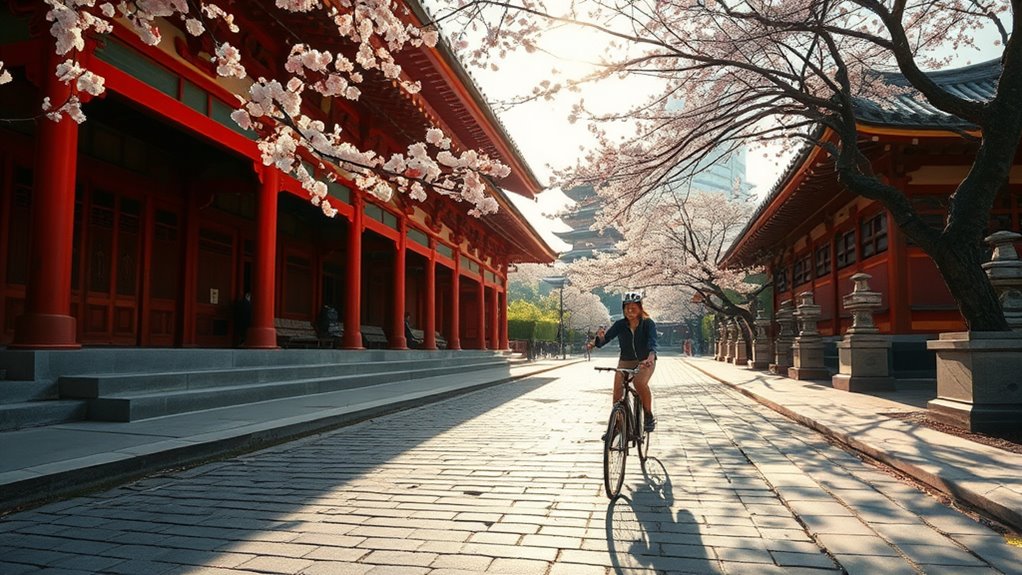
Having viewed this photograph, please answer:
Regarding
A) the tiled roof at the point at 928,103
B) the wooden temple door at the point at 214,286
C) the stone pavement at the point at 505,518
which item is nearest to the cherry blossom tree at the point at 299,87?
the stone pavement at the point at 505,518

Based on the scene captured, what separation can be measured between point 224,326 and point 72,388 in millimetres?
6816

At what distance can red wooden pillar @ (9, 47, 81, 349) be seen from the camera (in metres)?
6.61

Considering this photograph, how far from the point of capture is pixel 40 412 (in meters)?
6.30

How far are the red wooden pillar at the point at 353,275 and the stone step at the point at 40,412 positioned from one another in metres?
7.08

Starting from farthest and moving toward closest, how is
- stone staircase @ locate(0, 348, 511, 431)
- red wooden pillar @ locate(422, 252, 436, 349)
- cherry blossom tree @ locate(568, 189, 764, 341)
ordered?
cherry blossom tree @ locate(568, 189, 764, 341) → red wooden pillar @ locate(422, 252, 436, 349) → stone staircase @ locate(0, 348, 511, 431)

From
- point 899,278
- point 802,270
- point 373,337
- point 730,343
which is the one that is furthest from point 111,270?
point 730,343

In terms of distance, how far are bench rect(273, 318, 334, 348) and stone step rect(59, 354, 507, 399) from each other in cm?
208

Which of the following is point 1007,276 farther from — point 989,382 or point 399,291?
point 399,291

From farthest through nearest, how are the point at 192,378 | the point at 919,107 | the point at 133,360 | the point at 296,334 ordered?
the point at 296,334 < the point at 919,107 < the point at 192,378 < the point at 133,360

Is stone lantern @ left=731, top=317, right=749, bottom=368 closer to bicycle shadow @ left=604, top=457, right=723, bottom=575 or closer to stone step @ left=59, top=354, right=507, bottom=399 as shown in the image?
stone step @ left=59, top=354, right=507, bottom=399

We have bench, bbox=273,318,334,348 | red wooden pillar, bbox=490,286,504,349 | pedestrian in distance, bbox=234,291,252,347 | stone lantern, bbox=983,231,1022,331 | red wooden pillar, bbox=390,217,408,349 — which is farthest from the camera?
red wooden pillar, bbox=490,286,504,349

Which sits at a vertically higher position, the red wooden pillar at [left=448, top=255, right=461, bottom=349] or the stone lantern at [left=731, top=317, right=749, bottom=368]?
the red wooden pillar at [left=448, top=255, right=461, bottom=349]

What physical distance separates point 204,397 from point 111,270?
413 cm

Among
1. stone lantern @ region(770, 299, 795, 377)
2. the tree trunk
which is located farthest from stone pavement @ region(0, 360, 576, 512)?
stone lantern @ region(770, 299, 795, 377)
